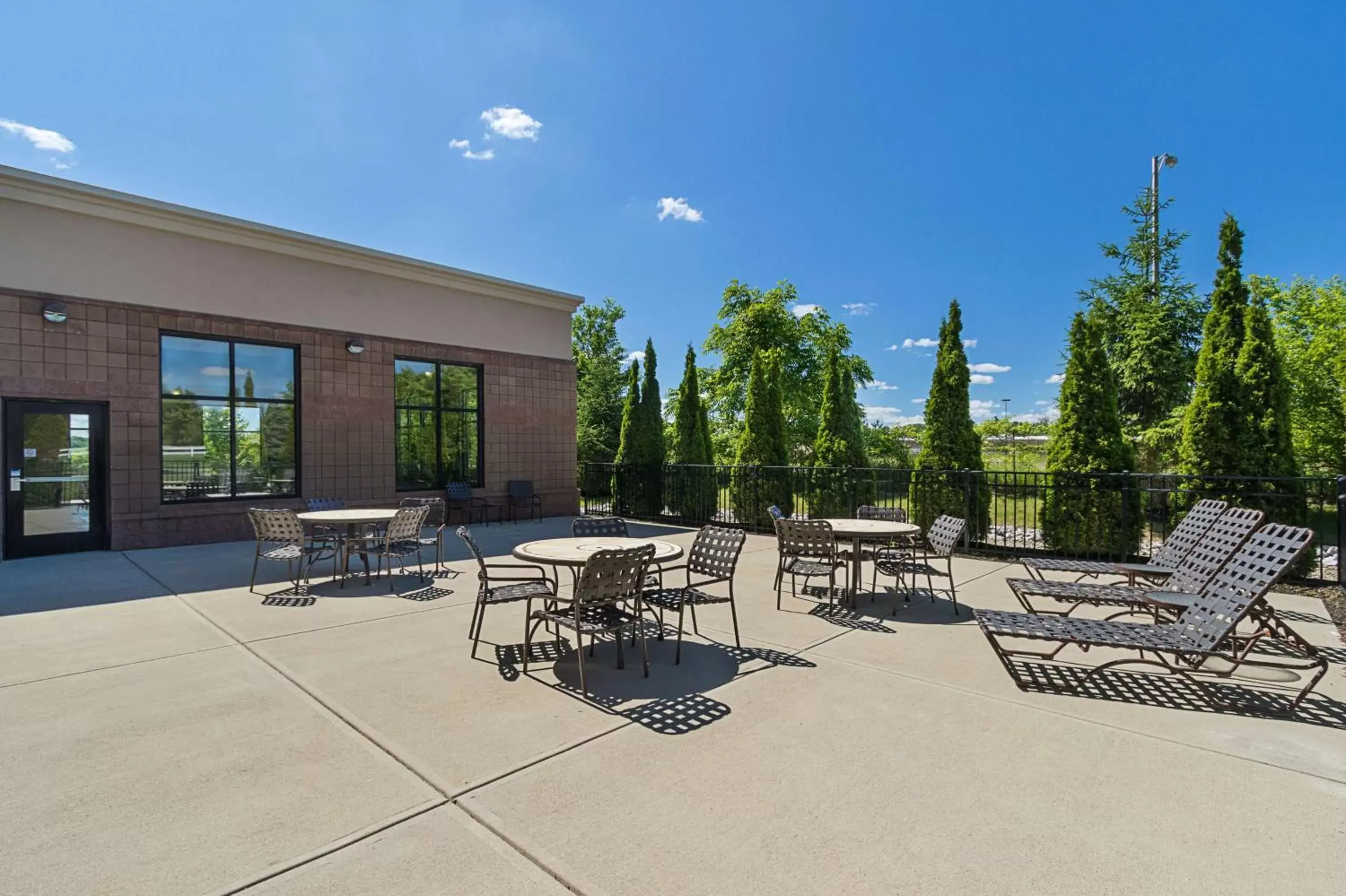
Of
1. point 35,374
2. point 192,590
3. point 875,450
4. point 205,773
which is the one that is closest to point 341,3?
point 35,374

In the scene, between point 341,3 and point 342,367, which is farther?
point 342,367

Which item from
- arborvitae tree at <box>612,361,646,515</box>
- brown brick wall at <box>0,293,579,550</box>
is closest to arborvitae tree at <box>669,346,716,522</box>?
arborvitae tree at <box>612,361,646,515</box>

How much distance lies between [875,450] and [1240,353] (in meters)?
22.6

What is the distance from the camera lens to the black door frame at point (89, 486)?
848cm

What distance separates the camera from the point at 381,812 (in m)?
2.44

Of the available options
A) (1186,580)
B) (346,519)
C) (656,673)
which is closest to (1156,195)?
(1186,580)

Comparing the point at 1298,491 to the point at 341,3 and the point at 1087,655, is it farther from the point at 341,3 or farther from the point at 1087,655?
the point at 341,3

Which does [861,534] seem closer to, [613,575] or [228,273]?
[613,575]

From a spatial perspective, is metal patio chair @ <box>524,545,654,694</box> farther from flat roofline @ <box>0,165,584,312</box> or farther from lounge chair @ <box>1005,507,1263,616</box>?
flat roofline @ <box>0,165,584,312</box>

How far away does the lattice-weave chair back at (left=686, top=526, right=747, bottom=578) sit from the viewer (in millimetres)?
4793

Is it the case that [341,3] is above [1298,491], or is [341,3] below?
above

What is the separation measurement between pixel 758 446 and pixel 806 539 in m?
7.08

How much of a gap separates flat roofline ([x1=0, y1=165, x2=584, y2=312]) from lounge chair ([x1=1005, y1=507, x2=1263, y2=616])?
11.9 meters

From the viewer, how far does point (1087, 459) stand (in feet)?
27.8
